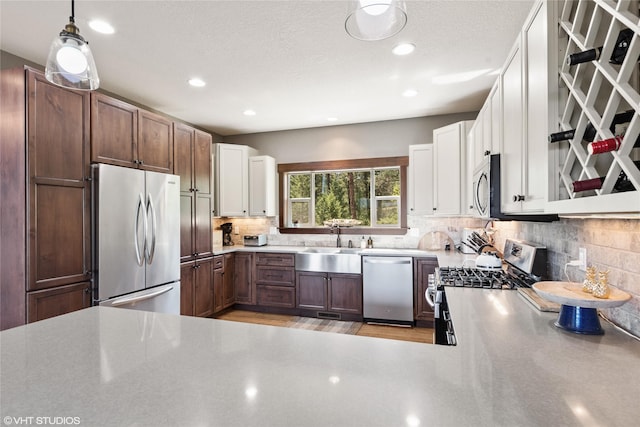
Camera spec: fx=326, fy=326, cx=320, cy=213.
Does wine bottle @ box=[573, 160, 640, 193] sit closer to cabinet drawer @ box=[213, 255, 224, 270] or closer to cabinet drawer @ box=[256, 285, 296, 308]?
cabinet drawer @ box=[256, 285, 296, 308]

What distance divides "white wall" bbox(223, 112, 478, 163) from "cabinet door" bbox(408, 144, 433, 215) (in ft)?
1.00

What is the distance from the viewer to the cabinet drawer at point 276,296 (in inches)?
171

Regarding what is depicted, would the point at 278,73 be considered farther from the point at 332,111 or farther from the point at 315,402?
the point at 315,402

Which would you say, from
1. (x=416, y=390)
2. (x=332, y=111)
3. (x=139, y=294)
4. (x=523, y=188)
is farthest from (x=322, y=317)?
(x=416, y=390)

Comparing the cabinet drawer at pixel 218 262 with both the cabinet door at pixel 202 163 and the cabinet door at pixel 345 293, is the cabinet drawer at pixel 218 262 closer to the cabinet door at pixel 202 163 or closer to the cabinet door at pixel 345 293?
the cabinet door at pixel 202 163

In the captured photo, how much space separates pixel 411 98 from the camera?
12.0ft

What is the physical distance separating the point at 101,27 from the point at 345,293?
11.4 ft

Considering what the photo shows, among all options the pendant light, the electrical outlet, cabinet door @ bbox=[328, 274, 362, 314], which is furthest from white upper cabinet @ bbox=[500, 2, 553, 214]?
cabinet door @ bbox=[328, 274, 362, 314]

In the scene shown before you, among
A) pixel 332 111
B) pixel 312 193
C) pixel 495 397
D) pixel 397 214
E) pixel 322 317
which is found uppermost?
pixel 332 111

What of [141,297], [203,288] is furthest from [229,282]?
[141,297]

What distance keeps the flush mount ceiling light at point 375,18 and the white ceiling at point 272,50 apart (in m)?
0.89

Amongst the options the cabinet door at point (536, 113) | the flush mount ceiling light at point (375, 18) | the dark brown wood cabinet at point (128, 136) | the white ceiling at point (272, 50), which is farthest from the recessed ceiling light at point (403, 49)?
the dark brown wood cabinet at point (128, 136)

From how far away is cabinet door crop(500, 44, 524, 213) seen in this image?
1548 mm

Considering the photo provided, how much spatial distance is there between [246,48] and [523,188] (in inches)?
85.8
